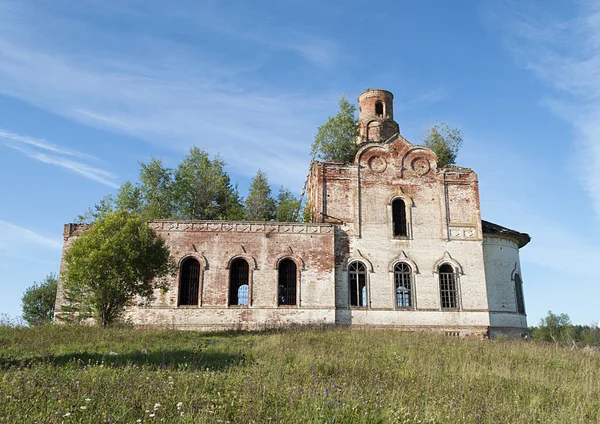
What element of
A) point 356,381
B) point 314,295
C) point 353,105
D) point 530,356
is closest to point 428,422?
point 356,381

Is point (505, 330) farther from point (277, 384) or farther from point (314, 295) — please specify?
point (277, 384)

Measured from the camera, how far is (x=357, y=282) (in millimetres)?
21516

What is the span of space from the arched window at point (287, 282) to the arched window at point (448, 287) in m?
6.96

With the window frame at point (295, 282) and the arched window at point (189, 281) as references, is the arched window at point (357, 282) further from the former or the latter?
the arched window at point (189, 281)

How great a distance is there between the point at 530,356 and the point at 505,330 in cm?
1073

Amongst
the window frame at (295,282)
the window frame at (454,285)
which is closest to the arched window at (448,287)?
the window frame at (454,285)

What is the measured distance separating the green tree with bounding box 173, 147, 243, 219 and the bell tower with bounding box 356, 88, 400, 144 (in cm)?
1011

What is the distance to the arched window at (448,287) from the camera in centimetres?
2181

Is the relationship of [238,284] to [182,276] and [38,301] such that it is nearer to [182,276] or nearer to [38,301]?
[182,276]

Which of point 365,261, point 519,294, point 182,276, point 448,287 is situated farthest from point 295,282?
point 519,294

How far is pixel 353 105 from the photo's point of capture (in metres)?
31.7

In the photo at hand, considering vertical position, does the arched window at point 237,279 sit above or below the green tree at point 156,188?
below

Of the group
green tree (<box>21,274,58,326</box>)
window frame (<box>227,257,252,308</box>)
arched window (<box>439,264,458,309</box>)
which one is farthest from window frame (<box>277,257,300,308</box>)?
green tree (<box>21,274,58,326</box>)

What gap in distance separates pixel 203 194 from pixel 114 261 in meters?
17.0
